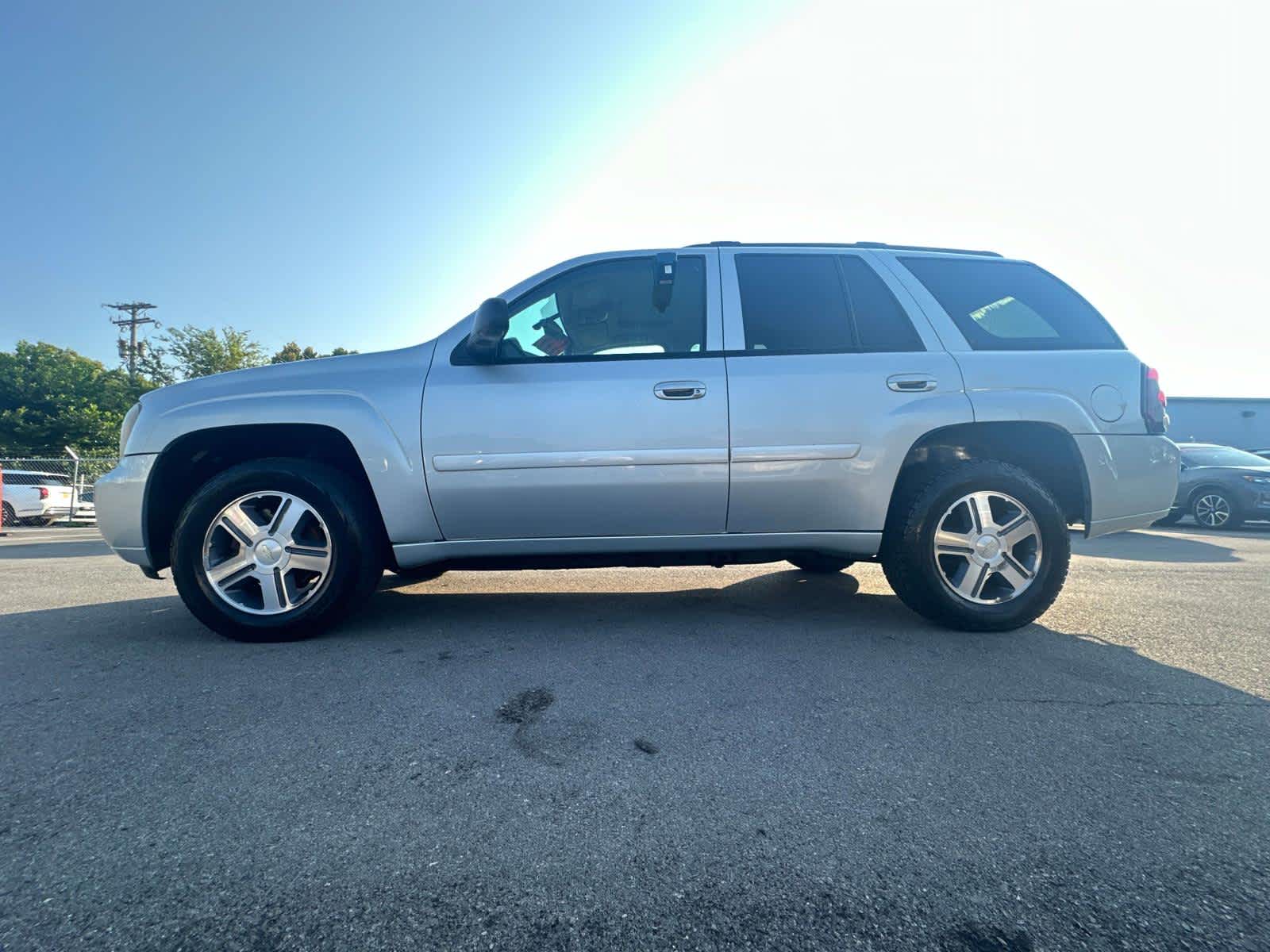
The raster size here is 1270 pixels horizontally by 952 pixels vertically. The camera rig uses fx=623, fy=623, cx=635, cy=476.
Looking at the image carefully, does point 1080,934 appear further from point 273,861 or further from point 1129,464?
point 1129,464

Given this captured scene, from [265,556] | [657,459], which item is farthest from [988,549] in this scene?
[265,556]

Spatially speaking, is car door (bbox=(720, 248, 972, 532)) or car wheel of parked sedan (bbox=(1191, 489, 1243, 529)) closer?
car door (bbox=(720, 248, 972, 532))

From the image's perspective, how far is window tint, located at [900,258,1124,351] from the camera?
3209 mm

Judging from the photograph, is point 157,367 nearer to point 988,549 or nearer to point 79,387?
point 79,387

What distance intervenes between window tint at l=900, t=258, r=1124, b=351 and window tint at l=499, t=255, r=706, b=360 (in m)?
1.26

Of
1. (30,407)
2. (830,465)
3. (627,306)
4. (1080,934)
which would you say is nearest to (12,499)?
(627,306)

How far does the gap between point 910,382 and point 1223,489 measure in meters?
10.0

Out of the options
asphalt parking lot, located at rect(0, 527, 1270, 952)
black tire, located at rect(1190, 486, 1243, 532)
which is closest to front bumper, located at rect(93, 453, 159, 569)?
asphalt parking lot, located at rect(0, 527, 1270, 952)

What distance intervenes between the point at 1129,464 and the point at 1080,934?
9.01ft

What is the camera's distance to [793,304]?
126 inches

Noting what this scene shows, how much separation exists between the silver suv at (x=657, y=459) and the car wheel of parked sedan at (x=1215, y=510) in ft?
29.2

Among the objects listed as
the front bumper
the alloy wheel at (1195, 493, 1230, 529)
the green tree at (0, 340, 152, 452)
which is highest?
the green tree at (0, 340, 152, 452)

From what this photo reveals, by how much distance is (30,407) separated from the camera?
32438mm

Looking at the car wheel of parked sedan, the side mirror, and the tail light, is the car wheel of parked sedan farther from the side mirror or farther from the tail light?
the side mirror
